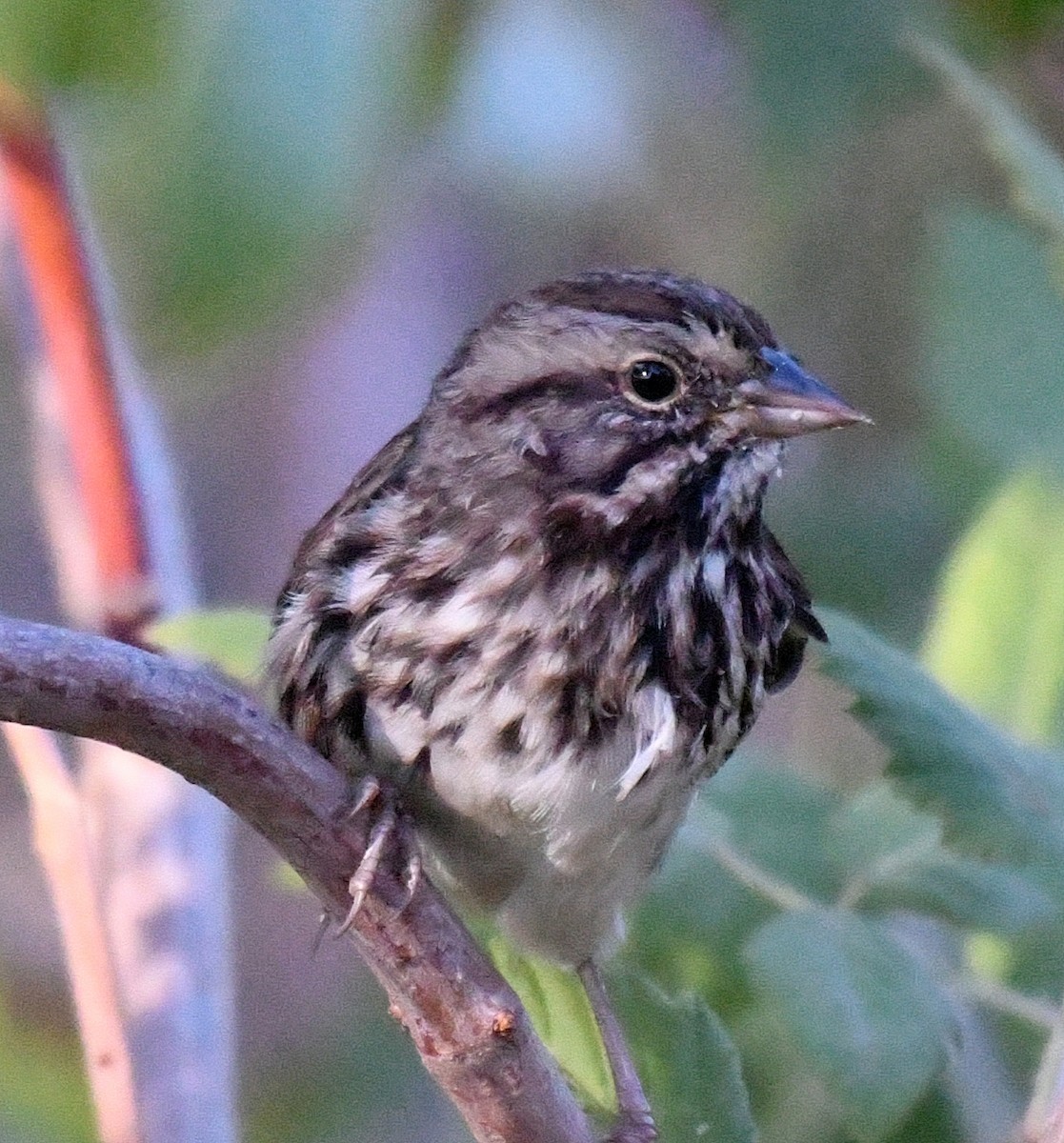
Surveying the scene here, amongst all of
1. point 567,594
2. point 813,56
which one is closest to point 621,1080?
point 567,594

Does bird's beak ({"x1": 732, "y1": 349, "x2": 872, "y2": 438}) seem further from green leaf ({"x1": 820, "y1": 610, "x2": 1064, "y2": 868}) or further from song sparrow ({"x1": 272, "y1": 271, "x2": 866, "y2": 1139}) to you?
green leaf ({"x1": 820, "y1": 610, "x2": 1064, "y2": 868})

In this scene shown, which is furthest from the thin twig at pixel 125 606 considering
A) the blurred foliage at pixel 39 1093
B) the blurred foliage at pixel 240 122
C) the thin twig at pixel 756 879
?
the blurred foliage at pixel 39 1093

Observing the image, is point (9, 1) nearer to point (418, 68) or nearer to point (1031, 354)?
point (418, 68)

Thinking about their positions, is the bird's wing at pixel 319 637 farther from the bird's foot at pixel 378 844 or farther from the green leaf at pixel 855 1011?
the green leaf at pixel 855 1011

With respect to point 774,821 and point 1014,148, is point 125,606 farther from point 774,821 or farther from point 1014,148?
point 1014,148

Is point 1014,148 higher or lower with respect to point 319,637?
higher
